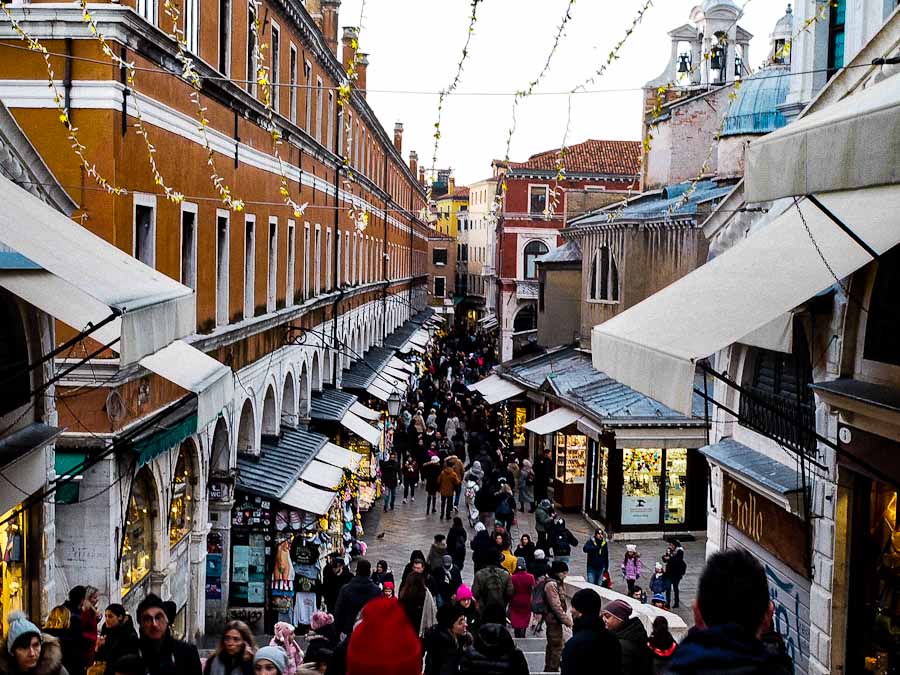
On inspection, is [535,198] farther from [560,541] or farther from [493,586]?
[493,586]

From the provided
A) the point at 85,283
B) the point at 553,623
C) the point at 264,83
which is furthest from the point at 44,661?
the point at 553,623

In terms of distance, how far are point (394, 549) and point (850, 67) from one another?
13793mm

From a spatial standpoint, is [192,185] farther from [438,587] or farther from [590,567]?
[590,567]

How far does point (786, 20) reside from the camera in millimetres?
31031

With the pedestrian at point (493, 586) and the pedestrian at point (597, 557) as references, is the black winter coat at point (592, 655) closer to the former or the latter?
the pedestrian at point (493, 586)

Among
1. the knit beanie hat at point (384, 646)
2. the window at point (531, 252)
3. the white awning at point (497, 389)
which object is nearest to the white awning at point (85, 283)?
the knit beanie hat at point (384, 646)

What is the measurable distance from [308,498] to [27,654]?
9935mm

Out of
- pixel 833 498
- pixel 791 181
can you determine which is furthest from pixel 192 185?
pixel 791 181

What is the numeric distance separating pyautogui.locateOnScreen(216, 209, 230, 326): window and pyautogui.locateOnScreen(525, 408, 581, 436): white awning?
9587 mm

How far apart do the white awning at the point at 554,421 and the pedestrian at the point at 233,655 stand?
17.1 m

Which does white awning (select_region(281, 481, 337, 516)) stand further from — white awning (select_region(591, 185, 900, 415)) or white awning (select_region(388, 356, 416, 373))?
white awning (select_region(388, 356, 416, 373))

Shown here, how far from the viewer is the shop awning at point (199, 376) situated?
955 cm

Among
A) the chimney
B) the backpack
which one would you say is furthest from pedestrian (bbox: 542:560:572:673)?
the chimney

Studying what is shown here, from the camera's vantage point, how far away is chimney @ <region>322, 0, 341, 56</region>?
30.9 m
